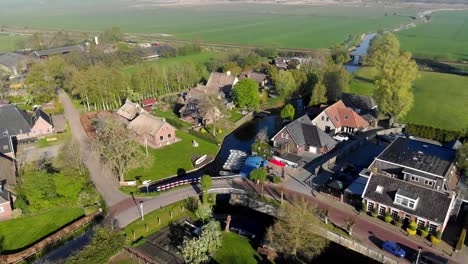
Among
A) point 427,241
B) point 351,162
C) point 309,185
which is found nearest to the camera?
point 427,241

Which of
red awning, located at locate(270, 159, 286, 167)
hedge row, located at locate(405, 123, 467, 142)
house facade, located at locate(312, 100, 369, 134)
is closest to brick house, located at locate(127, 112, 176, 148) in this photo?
red awning, located at locate(270, 159, 286, 167)

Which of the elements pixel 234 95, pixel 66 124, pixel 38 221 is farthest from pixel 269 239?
pixel 66 124

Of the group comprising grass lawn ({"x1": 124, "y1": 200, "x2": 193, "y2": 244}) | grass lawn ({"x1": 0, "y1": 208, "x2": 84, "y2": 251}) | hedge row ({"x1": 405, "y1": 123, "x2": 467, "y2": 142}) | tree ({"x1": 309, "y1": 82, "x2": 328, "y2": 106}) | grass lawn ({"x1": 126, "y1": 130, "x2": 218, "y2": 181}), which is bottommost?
grass lawn ({"x1": 0, "y1": 208, "x2": 84, "y2": 251})

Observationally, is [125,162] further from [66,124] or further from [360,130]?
[360,130]

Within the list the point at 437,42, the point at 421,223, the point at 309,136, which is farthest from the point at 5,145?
the point at 437,42

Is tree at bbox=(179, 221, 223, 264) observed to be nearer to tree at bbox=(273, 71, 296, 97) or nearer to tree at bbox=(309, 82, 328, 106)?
tree at bbox=(309, 82, 328, 106)

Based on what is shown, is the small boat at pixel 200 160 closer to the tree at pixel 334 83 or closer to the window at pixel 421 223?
the window at pixel 421 223
